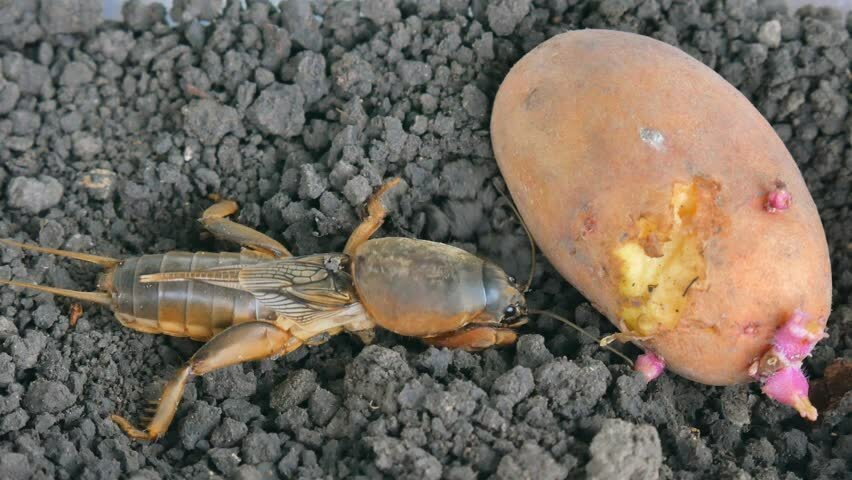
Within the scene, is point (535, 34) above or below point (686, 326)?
above

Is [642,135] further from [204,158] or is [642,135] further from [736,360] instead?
[204,158]

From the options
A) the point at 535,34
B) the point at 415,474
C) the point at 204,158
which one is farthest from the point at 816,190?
the point at 204,158

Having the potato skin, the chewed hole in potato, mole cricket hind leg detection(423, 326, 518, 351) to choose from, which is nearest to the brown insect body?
mole cricket hind leg detection(423, 326, 518, 351)

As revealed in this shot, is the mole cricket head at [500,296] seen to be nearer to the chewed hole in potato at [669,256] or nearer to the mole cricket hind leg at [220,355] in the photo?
the chewed hole in potato at [669,256]

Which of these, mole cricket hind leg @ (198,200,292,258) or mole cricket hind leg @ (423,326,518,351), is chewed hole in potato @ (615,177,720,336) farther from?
mole cricket hind leg @ (198,200,292,258)

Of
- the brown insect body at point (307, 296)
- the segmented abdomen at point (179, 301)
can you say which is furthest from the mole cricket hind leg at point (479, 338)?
the segmented abdomen at point (179, 301)

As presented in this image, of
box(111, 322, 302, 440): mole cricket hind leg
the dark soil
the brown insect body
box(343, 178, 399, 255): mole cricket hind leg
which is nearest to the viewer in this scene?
the dark soil

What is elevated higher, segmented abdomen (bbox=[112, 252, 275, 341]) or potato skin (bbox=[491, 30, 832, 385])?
potato skin (bbox=[491, 30, 832, 385])
